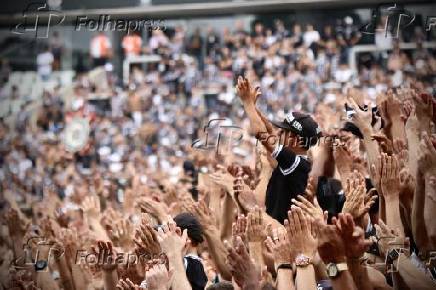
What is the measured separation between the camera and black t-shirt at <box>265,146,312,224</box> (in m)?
5.30

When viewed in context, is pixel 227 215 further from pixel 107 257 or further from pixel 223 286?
pixel 223 286

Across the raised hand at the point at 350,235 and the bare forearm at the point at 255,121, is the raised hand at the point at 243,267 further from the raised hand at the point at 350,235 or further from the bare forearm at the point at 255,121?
the bare forearm at the point at 255,121

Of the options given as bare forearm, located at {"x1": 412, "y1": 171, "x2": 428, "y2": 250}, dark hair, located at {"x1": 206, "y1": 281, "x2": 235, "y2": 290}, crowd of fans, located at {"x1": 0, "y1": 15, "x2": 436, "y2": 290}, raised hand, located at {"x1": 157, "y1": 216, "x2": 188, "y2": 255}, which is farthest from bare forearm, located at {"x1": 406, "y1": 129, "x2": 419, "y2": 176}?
raised hand, located at {"x1": 157, "y1": 216, "x2": 188, "y2": 255}

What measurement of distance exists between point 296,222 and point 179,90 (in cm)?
1158

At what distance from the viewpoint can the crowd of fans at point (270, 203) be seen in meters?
3.97

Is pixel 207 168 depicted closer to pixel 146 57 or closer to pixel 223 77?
pixel 223 77

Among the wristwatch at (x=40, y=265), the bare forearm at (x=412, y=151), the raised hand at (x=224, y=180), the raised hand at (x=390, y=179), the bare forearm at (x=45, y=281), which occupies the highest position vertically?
the bare forearm at (x=412, y=151)

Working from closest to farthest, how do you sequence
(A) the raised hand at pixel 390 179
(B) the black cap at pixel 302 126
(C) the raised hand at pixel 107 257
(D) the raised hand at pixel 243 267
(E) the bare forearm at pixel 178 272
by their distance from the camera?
(D) the raised hand at pixel 243 267 < (E) the bare forearm at pixel 178 272 < (A) the raised hand at pixel 390 179 < (C) the raised hand at pixel 107 257 < (B) the black cap at pixel 302 126

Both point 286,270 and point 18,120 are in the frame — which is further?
point 18,120

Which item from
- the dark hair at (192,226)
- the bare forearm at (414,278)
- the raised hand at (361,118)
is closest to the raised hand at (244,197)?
the dark hair at (192,226)

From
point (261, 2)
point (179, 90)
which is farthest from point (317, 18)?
point (179, 90)

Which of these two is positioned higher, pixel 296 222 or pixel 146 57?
pixel 146 57

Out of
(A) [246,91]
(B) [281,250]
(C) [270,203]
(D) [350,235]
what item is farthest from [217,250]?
(D) [350,235]

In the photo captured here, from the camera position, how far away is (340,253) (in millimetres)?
3625
